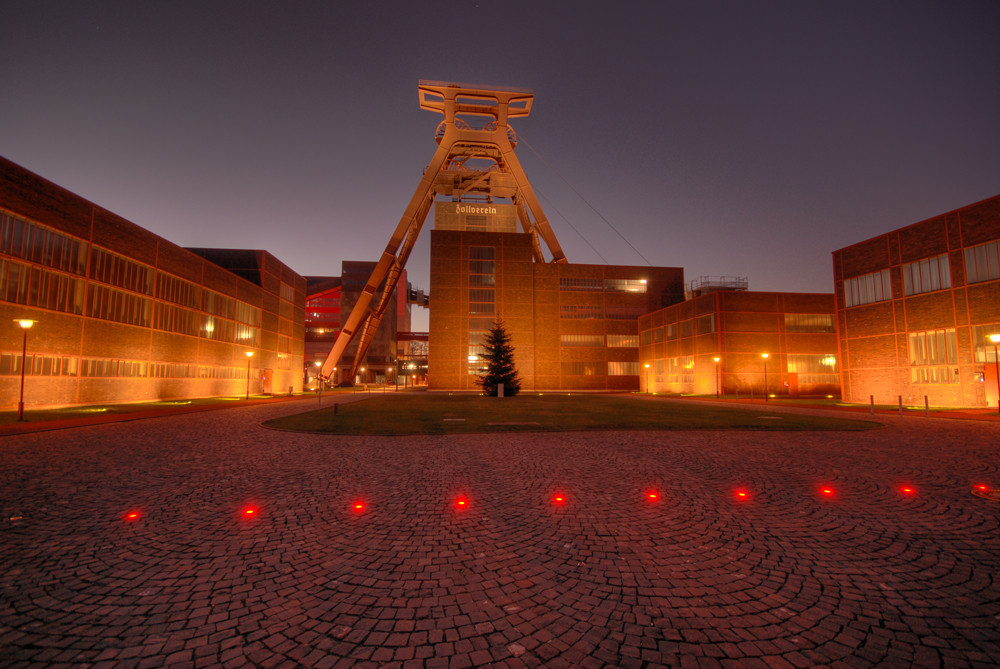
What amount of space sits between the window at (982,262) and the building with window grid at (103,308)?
53.6 m

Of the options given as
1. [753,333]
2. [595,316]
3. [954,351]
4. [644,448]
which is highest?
[595,316]

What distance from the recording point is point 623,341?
6975cm

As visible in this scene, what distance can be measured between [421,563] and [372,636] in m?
1.28

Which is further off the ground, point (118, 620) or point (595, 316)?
point (595, 316)

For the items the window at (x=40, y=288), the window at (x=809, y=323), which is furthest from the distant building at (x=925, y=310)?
the window at (x=40, y=288)

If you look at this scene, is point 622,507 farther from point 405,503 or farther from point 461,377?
point 461,377

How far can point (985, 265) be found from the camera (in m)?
26.0

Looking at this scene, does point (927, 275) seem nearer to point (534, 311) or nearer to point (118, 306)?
point (534, 311)

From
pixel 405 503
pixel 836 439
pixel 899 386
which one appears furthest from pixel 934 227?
pixel 405 503

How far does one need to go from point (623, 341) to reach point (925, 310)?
41303mm

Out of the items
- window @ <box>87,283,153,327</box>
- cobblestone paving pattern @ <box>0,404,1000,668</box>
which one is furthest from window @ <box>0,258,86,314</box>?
cobblestone paving pattern @ <box>0,404,1000,668</box>

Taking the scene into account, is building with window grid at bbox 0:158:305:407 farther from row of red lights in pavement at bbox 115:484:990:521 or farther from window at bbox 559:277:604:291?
window at bbox 559:277:604:291

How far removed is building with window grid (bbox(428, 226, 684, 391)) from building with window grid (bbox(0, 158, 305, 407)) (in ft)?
87.1

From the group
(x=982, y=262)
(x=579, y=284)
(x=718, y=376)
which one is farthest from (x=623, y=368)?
(x=982, y=262)
